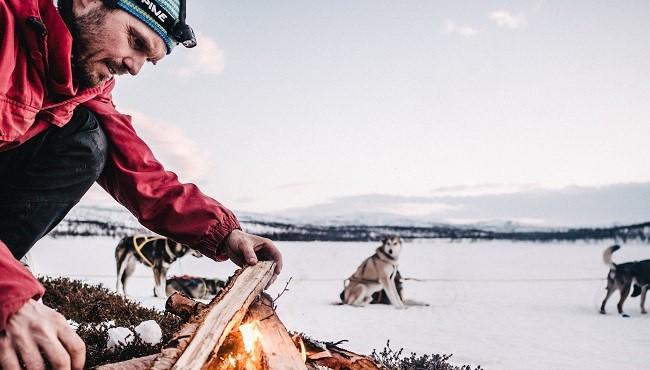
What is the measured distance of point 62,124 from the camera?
2.09 metres

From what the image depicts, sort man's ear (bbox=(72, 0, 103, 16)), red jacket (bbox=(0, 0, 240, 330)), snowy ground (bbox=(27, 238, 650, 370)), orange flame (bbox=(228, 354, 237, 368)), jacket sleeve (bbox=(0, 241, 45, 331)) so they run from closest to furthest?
jacket sleeve (bbox=(0, 241, 45, 331)), red jacket (bbox=(0, 0, 240, 330)), man's ear (bbox=(72, 0, 103, 16)), orange flame (bbox=(228, 354, 237, 368)), snowy ground (bbox=(27, 238, 650, 370))

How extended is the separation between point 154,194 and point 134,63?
28.4 inches

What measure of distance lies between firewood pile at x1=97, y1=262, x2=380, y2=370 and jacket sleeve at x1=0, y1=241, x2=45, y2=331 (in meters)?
0.52

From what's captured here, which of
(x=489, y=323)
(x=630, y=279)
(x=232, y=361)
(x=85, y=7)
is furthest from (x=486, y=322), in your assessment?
(x=85, y=7)

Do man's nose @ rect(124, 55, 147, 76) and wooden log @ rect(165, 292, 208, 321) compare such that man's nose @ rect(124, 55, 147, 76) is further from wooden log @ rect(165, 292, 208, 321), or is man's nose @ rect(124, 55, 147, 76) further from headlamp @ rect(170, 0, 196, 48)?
wooden log @ rect(165, 292, 208, 321)

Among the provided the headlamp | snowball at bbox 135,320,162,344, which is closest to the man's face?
the headlamp

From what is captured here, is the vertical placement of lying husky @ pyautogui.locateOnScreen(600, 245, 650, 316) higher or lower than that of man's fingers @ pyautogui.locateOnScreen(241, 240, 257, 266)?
lower

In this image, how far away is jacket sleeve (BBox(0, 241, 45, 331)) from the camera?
3.47ft

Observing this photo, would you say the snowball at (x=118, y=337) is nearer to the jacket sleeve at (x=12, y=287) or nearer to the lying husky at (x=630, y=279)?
the jacket sleeve at (x=12, y=287)

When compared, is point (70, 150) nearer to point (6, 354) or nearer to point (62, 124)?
point (62, 124)

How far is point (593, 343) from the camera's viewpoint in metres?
5.36

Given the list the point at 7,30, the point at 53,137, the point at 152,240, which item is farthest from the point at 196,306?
the point at 152,240

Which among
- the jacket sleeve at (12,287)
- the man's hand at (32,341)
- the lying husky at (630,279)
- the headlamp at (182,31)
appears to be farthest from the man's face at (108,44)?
the lying husky at (630,279)

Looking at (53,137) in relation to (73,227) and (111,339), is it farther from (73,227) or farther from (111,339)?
(73,227)
